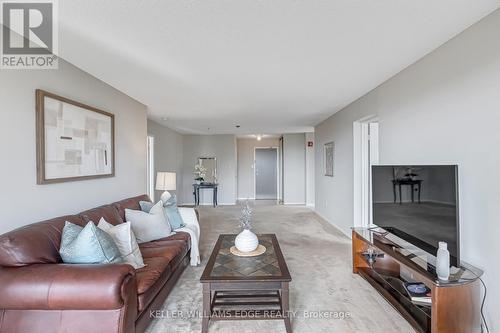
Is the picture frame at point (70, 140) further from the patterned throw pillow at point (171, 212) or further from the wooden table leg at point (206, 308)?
the wooden table leg at point (206, 308)

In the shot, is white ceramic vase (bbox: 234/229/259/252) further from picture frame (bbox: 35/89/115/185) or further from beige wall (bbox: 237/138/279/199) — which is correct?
beige wall (bbox: 237/138/279/199)

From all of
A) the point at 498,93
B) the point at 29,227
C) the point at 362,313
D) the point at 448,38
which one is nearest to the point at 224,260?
the point at 362,313

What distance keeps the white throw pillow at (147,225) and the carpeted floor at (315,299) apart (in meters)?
0.57

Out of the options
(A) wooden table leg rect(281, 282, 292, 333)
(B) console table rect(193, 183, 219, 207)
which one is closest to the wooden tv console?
(A) wooden table leg rect(281, 282, 292, 333)

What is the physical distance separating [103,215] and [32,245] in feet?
2.91

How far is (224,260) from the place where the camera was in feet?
7.64

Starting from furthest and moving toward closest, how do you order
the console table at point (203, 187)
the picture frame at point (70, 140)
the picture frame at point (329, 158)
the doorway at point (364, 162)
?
the console table at point (203, 187) → the picture frame at point (329, 158) → the doorway at point (364, 162) → the picture frame at point (70, 140)

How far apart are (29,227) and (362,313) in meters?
2.68

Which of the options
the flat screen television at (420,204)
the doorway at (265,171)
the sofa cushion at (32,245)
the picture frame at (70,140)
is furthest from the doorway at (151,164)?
the flat screen television at (420,204)

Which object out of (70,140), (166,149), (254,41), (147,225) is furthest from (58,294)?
(166,149)

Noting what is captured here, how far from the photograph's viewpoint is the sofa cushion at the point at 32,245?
1662mm

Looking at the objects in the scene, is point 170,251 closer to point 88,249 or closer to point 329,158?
point 88,249

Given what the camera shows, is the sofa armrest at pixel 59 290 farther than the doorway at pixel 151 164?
No

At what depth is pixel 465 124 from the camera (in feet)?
6.69
